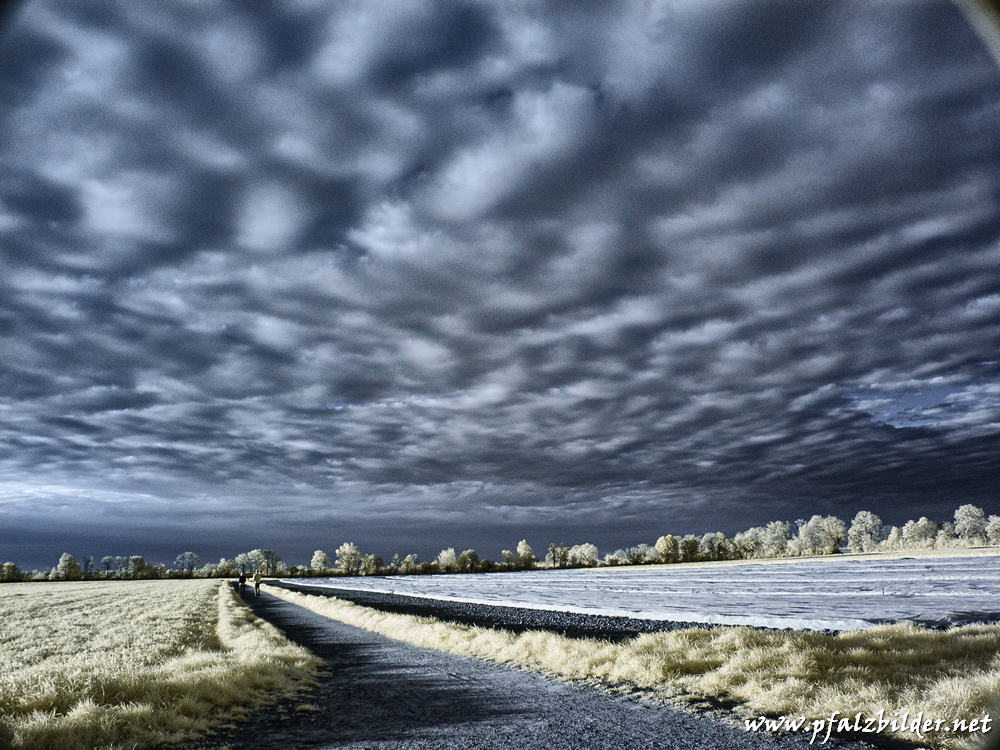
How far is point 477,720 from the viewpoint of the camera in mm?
10242

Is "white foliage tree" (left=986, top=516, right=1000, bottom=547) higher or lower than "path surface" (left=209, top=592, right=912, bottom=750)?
lower

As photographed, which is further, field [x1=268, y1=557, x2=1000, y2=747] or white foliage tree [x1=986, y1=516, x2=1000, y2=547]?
white foliage tree [x1=986, y1=516, x2=1000, y2=547]

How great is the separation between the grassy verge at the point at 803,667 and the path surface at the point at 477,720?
1.15 metres

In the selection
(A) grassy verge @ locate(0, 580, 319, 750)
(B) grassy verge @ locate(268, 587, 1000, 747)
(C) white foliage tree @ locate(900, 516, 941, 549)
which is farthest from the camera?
(C) white foliage tree @ locate(900, 516, 941, 549)

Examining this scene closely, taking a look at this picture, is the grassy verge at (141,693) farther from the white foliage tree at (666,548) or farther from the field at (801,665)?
the white foliage tree at (666,548)

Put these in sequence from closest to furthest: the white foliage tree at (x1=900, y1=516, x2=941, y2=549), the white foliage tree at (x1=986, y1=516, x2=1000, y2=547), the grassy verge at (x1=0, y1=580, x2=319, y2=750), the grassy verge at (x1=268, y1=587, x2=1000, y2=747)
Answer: the grassy verge at (x1=0, y1=580, x2=319, y2=750) → the grassy verge at (x1=268, y1=587, x2=1000, y2=747) → the white foliage tree at (x1=986, y1=516, x2=1000, y2=547) → the white foliage tree at (x1=900, y1=516, x2=941, y2=549)

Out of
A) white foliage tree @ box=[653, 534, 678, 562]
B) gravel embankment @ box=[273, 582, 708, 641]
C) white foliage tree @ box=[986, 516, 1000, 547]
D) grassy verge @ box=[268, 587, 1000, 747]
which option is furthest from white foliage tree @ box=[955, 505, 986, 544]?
grassy verge @ box=[268, 587, 1000, 747]

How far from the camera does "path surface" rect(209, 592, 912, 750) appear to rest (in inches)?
338

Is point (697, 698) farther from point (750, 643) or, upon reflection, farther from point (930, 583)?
point (930, 583)

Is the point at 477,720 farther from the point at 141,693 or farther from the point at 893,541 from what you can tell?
the point at 893,541

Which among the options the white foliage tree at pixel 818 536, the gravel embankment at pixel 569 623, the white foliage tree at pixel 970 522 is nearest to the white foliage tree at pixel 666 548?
the white foliage tree at pixel 818 536

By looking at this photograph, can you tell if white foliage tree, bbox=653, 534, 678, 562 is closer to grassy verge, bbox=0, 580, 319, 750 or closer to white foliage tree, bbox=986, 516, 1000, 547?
white foliage tree, bbox=986, 516, 1000, 547

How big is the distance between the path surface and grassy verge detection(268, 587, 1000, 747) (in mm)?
1153

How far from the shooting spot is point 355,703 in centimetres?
1224
